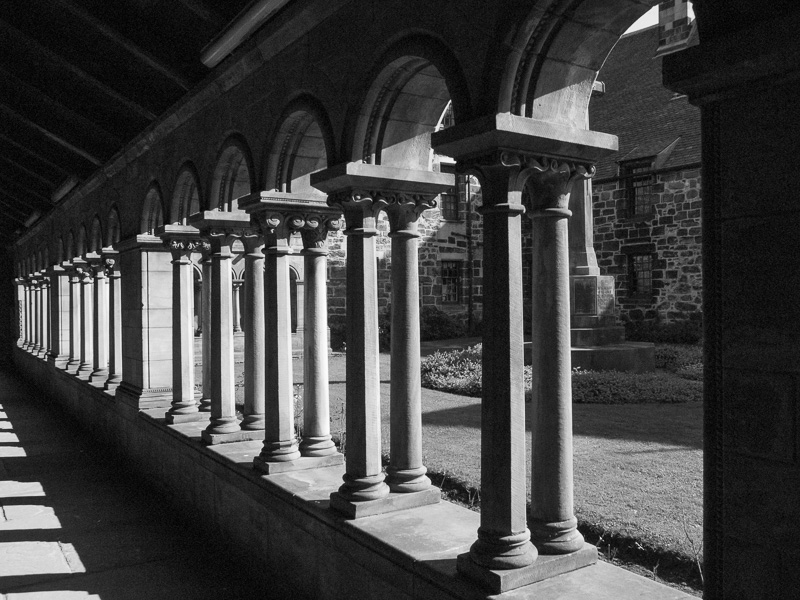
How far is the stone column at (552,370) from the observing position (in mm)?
2863

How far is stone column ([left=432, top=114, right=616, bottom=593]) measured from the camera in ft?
9.01

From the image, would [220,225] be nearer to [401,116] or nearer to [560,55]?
[401,116]

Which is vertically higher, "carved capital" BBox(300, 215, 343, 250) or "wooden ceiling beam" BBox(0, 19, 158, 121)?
"wooden ceiling beam" BBox(0, 19, 158, 121)

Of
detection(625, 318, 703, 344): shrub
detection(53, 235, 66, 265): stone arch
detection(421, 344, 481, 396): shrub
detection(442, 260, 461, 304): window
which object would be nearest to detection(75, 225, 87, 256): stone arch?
detection(53, 235, 66, 265): stone arch

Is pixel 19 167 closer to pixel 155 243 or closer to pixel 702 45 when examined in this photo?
pixel 155 243

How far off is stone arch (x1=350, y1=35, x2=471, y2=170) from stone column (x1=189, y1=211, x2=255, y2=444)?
217cm

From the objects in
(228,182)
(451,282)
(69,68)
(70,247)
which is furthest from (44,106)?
(451,282)

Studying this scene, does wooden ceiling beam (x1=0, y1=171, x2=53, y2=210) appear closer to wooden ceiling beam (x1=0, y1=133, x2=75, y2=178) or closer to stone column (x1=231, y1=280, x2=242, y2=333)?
wooden ceiling beam (x1=0, y1=133, x2=75, y2=178)

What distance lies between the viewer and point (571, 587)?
2.67 metres

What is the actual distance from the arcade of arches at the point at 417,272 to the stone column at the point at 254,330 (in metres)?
0.02

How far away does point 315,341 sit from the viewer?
14.9ft

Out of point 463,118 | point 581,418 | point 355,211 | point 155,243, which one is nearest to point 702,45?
point 463,118

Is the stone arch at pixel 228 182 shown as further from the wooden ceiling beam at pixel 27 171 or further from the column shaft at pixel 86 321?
the wooden ceiling beam at pixel 27 171

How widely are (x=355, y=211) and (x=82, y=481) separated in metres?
4.76
